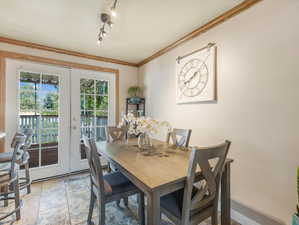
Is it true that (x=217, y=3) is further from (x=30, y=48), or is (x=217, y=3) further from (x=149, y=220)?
(x=30, y=48)

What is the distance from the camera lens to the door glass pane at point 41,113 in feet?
8.57

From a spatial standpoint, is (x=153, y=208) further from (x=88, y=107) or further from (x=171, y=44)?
(x=88, y=107)

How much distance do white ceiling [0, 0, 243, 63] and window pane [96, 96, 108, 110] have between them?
1023mm

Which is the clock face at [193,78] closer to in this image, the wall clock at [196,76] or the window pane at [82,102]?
the wall clock at [196,76]

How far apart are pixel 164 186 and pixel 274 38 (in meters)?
1.67

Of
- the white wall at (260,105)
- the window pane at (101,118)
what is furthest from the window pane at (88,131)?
the white wall at (260,105)

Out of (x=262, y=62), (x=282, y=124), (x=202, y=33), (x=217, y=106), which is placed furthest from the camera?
(x=202, y=33)

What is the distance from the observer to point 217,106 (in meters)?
1.97

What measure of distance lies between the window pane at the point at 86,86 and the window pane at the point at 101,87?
4.8 inches

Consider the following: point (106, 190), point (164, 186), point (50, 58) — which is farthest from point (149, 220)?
point (50, 58)

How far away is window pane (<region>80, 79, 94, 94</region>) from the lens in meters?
3.09

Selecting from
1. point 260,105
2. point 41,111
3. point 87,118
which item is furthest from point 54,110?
point 260,105

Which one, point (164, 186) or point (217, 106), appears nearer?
point (164, 186)

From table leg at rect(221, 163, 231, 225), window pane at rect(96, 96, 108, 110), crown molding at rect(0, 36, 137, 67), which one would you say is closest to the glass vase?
table leg at rect(221, 163, 231, 225)
